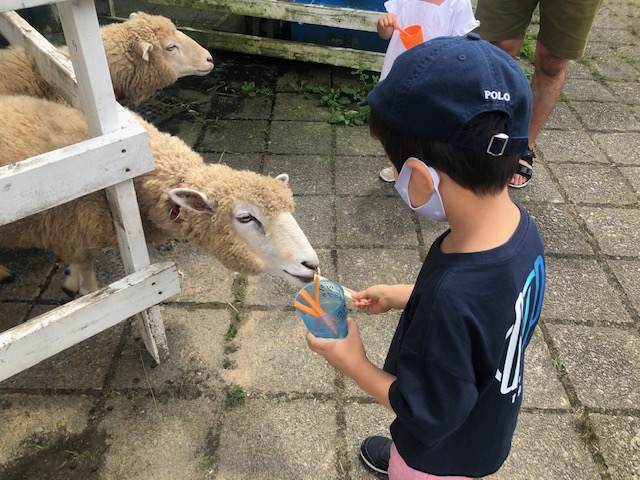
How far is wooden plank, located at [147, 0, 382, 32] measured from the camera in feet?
14.1

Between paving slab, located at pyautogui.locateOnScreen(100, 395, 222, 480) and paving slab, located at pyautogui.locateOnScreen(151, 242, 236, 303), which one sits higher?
paving slab, located at pyautogui.locateOnScreen(100, 395, 222, 480)

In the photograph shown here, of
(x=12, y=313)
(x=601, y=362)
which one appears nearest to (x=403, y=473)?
(x=601, y=362)

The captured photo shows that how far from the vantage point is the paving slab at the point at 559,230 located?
3.18 m

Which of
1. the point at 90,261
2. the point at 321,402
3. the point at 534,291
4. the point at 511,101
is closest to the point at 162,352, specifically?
the point at 90,261

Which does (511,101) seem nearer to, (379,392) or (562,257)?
(379,392)

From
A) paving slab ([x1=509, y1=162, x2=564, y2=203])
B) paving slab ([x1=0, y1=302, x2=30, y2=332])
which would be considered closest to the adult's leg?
paving slab ([x1=509, y1=162, x2=564, y2=203])

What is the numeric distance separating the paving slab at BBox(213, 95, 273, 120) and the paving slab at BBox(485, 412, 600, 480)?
3077 millimetres

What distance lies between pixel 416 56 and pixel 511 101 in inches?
7.9

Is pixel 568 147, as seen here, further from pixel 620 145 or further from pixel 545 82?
pixel 545 82

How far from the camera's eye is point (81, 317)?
1.88 metres

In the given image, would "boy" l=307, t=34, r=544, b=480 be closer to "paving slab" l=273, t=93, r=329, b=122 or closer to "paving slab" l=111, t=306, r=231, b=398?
"paving slab" l=111, t=306, r=231, b=398

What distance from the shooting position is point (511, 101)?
975 millimetres

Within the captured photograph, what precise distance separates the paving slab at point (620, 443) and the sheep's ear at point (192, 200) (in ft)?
6.10

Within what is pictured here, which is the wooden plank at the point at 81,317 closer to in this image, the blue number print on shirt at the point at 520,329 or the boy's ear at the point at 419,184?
the boy's ear at the point at 419,184
